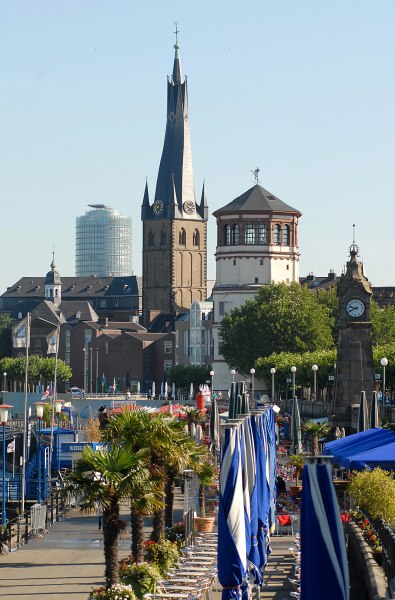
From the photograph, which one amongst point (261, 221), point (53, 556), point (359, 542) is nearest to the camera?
point (359, 542)

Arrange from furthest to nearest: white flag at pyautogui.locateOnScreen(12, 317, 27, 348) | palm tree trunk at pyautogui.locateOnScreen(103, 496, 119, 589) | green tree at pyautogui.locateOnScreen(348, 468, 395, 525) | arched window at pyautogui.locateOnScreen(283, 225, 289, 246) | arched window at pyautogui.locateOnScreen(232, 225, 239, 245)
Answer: white flag at pyautogui.locateOnScreen(12, 317, 27, 348), arched window at pyautogui.locateOnScreen(283, 225, 289, 246), arched window at pyautogui.locateOnScreen(232, 225, 239, 245), green tree at pyautogui.locateOnScreen(348, 468, 395, 525), palm tree trunk at pyautogui.locateOnScreen(103, 496, 119, 589)

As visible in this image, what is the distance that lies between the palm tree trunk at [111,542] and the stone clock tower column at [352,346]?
38068mm

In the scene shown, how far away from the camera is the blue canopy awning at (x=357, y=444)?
30.8m

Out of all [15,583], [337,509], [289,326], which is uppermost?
[289,326]

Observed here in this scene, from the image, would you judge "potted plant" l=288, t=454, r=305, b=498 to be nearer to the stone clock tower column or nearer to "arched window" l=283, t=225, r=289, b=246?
the stone clock tower column

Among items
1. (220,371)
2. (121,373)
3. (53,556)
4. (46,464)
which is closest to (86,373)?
(121,373)

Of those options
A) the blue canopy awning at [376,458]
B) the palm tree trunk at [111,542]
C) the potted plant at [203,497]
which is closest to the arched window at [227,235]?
the potted plant at [203,497]

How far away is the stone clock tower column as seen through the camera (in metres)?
64.7

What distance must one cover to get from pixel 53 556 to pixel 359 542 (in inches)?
468

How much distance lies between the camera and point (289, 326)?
136 metres

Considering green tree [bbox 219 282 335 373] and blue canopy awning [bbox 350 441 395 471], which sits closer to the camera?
blue canopy awning [bbox 350 441 395 471]

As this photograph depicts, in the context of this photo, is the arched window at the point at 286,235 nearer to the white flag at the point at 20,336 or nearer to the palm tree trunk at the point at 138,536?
the white flag at the point at 20,336

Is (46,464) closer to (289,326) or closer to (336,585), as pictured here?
(336,585)

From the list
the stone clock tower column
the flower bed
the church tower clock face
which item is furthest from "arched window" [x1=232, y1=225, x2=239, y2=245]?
the flower bed
